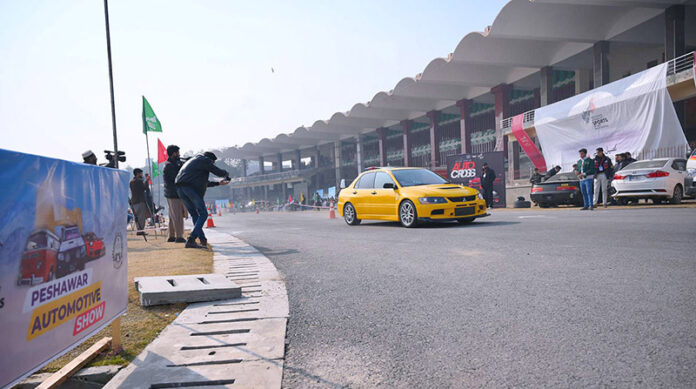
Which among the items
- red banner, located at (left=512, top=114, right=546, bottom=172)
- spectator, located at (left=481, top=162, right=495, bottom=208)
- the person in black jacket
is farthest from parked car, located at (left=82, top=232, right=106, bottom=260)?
red banner, located at (left=512, top=114, right=546, bottom=172)

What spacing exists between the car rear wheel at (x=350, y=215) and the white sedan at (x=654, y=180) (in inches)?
328

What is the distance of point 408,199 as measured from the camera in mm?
10008

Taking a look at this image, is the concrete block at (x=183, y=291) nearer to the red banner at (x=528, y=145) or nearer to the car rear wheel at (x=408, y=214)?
the car rear wheel at (x=408, y=214)

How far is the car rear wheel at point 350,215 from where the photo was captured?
11.8m

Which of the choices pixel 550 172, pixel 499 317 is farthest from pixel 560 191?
pixel 499 317

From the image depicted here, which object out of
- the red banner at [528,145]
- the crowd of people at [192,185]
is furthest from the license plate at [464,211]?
the red banner at [528,145]

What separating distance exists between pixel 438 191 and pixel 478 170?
945cm

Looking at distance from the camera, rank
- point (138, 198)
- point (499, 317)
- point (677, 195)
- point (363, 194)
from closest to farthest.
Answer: point (499, 317) < point (363, 194) < point (138, 198) < point (677, 195)

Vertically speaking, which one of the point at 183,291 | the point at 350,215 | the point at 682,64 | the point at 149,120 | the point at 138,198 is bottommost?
the point at 183,291

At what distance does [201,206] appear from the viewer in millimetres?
7812

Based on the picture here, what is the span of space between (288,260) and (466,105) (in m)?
34.7

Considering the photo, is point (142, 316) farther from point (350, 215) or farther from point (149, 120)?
point (149, 120)

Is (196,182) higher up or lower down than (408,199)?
higher up

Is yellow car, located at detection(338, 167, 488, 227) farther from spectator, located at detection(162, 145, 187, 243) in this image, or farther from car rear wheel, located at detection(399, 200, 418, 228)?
spectator, located at detection(162, 145, 187, 243)
